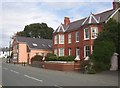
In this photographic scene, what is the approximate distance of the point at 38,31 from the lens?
305 feet

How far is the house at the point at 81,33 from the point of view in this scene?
37719 mm

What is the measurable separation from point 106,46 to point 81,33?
1381 centimetres

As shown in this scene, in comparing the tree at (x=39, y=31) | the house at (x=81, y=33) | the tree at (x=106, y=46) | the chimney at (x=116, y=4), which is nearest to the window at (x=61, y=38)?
the house at (x=81, y=33)

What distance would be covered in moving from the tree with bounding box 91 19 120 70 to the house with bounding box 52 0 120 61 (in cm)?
348

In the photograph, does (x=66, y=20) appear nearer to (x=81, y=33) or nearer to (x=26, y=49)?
(x=81, y=33)

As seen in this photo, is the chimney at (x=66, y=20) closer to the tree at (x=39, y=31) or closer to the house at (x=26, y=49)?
the house at (x=26, y=49)

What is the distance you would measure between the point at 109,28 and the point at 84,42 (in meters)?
9.44

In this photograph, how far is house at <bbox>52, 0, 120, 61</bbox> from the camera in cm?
3772

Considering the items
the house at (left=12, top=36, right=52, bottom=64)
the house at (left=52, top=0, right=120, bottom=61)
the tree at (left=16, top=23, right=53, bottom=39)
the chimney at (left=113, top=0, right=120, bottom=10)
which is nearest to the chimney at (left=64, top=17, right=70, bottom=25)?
the house at (left=52, top=0, right=120, bottom=61)

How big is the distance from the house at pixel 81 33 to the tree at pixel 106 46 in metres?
3.48

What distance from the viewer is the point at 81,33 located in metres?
42.0

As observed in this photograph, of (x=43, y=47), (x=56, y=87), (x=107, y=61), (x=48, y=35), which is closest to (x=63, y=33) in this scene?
(x=43, y=47)

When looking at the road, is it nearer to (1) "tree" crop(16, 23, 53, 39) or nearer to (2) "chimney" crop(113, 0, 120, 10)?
(2) "chimney" crop(113, 0, 120, 10)

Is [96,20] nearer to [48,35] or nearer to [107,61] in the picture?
[107,61]
